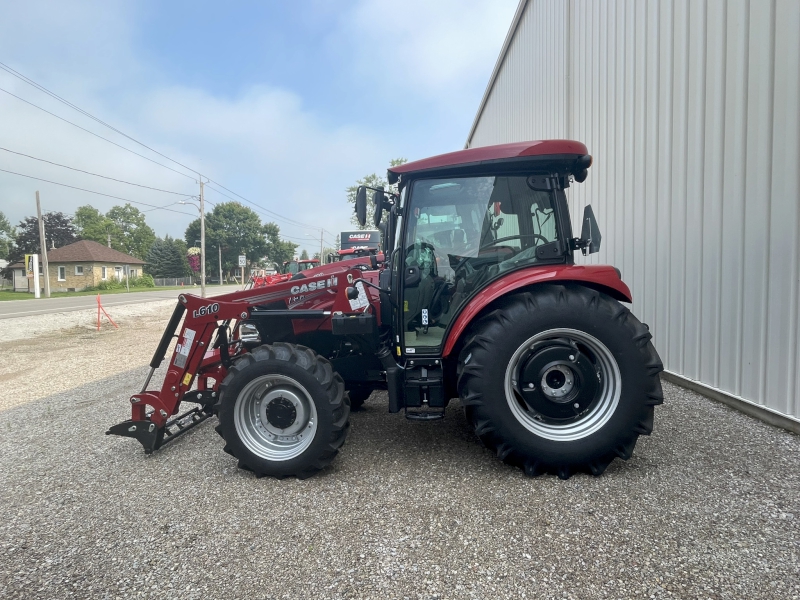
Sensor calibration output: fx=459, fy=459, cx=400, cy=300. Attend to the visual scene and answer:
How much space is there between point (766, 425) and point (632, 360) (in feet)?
6.14

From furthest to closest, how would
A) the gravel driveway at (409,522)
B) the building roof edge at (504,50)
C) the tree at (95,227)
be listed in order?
1. the tree at (95,227)
2. the building roof edge at (504,50)
3. the gravel driveway at (409,522)

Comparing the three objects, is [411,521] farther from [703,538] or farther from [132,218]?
[132,218]

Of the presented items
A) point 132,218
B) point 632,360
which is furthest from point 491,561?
point 132,218

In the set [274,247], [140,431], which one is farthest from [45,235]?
[140,431]

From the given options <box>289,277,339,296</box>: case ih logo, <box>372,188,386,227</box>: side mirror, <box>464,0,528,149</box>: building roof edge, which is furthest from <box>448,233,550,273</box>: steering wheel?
<box>464,0,528,149</box>: building roof edge

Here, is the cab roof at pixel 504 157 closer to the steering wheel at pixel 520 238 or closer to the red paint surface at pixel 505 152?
the red paint surface at pixel 505 152

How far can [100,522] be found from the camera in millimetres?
2619

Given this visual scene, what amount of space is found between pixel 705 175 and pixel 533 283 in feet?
9.45

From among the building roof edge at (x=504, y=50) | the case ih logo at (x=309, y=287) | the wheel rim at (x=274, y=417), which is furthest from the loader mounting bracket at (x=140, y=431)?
the building roof edge at (x=504, y=50)

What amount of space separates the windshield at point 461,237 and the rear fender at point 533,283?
12cm

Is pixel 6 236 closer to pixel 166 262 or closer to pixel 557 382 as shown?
pixel 166 262

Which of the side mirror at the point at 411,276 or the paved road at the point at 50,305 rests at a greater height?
the side mirror at the point at 411,276

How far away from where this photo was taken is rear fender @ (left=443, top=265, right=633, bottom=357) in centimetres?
295

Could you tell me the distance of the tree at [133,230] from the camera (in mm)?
76562
